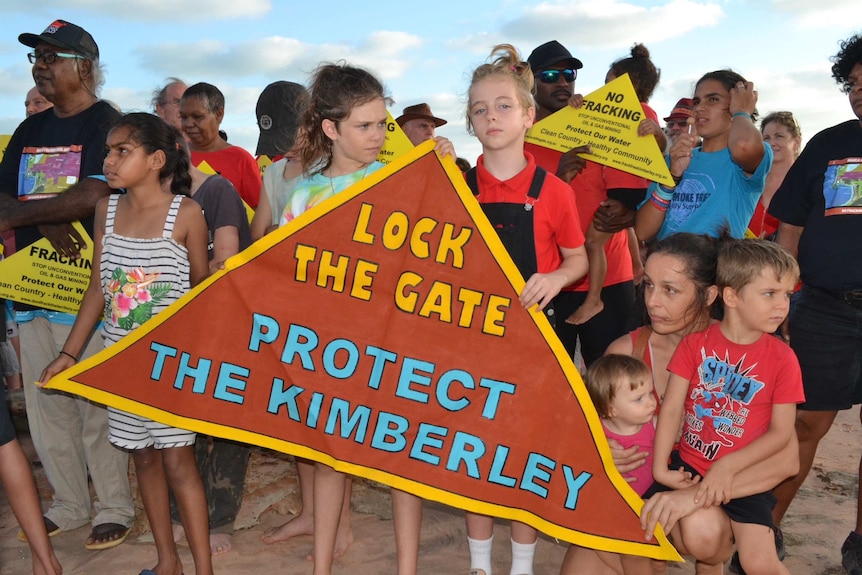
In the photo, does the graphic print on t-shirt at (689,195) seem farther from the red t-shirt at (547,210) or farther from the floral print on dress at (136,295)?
the floral print on dress at (136,295)

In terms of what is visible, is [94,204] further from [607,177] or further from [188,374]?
[607,177]

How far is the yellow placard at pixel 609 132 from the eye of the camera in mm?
4277

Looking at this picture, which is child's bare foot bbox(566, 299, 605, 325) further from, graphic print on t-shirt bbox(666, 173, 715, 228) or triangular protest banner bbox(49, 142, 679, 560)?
triangular protest banner bbox(49, 142, 679, 560)

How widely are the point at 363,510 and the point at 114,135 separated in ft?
8.57

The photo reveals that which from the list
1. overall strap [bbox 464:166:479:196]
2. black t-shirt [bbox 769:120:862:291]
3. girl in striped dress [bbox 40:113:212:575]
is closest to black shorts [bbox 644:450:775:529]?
black t-shirt [bbox 769:120:862:291]

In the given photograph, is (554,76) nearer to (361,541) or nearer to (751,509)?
(751,509)

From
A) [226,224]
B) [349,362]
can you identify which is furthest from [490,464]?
[226,224]

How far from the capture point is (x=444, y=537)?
4.52 metres

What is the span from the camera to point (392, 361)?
10.7 ft

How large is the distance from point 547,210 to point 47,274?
108 inches

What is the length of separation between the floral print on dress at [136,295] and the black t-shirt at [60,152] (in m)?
1.07

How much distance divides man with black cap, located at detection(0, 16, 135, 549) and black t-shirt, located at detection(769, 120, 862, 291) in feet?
12.0

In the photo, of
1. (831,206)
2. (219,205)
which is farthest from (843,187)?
(219,205)

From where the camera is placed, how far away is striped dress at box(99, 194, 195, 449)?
11.6 ft
